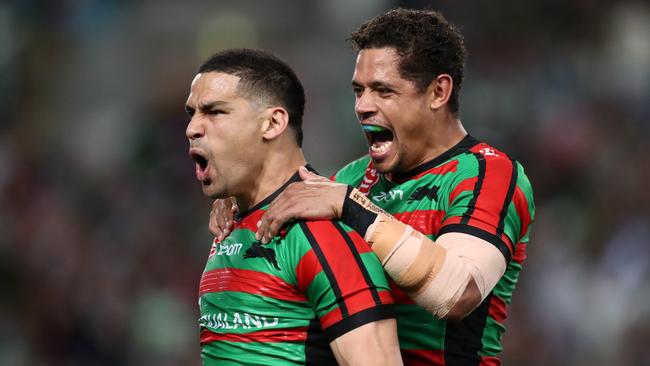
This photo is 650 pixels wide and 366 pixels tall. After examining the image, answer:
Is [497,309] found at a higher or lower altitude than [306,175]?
lower

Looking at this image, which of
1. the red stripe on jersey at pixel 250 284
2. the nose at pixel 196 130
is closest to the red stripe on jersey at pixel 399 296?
the red stripe on jersey at pixel 250 284

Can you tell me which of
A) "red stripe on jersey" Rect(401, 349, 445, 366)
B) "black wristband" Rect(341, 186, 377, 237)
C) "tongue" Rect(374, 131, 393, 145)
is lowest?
"red stripe on jersey" Rect(401, 349, 445, 366)

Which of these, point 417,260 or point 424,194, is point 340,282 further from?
point 424,194

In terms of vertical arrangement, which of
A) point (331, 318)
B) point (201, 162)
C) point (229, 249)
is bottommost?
point (331, 318)

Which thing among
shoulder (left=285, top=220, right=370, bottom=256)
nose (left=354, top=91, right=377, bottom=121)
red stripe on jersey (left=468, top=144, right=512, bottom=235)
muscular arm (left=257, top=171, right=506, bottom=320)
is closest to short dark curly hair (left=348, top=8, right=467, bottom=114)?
nose (left=354, top=91, right=377, bottom=121)

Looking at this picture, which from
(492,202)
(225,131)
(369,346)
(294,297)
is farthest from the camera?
(492,202)

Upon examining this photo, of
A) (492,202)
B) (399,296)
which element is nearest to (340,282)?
(399,296)

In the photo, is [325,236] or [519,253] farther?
[519,253]

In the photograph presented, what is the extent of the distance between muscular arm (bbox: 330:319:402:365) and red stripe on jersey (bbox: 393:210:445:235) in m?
0.91

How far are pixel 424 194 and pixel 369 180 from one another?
0.51 meters

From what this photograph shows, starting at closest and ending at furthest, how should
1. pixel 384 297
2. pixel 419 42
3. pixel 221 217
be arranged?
pixel 384 297
pixel 221 217
pixel 419 42

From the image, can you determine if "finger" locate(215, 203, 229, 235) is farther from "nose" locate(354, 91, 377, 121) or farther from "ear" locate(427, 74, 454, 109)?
"ear" locate(427, 74, 454, 109)

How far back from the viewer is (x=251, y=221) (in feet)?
12.8

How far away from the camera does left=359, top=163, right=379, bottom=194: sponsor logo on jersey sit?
188 inches
